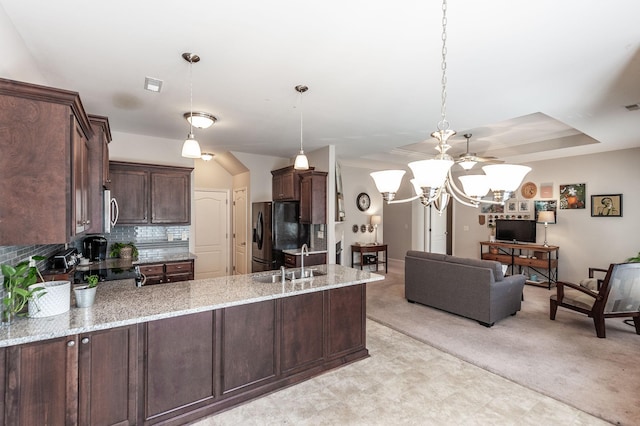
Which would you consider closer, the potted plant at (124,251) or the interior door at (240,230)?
the potted plant at (124,251)

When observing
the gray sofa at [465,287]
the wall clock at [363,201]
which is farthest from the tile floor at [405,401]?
the wall clock at [363,201]

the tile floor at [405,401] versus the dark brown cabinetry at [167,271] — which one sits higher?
the dark brown cabinetry at [167,271]

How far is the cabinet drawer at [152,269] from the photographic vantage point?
404 cm

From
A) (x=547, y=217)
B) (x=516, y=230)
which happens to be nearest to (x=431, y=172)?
(x=547, y=217)

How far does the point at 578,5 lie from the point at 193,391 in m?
3.49

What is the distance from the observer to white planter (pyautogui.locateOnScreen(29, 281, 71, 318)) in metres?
1.79

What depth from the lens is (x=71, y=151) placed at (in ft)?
5.75

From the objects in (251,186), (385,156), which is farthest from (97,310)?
(385,156)

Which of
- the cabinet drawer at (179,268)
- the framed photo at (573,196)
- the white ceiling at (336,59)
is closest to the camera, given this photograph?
the white ceiling at (336,59)

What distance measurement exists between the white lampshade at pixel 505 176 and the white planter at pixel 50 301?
8.77ft

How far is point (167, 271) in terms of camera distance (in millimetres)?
4227

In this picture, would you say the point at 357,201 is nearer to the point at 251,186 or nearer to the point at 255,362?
the point at 251,186

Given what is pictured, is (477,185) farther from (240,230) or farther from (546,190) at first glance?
(546,190)

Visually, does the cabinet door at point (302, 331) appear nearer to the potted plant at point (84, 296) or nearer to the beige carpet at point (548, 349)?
the potted plant at point (84, 296)
